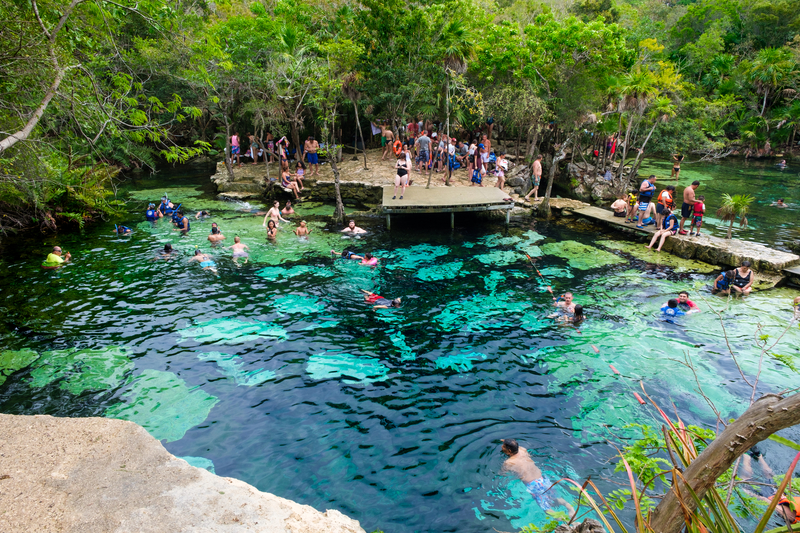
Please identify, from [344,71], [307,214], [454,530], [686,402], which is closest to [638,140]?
[344,71]

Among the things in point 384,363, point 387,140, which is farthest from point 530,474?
point 387,140

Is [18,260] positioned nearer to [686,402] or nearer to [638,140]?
[686,402]

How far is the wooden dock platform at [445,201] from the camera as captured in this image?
18188 millimetres

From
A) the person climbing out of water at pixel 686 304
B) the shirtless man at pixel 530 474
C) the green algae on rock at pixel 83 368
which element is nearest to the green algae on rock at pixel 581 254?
the person climbing out of water at pixel 686 304

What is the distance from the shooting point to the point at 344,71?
2223 centimetres

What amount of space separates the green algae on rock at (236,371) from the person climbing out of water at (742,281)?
41.4 feet

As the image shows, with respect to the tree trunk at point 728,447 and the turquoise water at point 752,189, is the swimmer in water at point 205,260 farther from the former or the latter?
the turquoise water at point 752,189

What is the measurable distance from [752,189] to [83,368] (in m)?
33.7

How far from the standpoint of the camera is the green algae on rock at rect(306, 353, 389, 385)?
9.08 meters

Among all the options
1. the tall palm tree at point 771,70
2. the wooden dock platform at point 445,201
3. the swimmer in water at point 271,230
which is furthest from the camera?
the tall palm tree at point 771,70

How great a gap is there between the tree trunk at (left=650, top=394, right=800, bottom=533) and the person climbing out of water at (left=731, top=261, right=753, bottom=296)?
1212cm

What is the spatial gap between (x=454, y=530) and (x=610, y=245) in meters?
14.1

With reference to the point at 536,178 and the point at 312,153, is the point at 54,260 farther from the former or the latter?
the point at 536,178

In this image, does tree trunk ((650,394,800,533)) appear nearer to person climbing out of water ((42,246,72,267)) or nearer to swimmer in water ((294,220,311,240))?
swimmer in water ((294,220,311,240))
